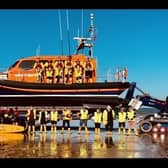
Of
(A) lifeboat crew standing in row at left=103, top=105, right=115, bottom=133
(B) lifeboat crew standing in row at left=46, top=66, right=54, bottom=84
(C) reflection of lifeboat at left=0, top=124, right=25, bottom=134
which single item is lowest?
(C) reflection of lifeboat at left=0, top=124, right=25, bottom=134

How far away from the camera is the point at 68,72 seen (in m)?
29.8

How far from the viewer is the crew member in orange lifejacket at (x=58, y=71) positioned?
29.3m

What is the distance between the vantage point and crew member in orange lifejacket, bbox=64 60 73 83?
96.9ft

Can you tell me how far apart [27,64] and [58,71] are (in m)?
2.71

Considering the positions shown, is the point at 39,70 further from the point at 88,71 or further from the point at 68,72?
the point at 88,71

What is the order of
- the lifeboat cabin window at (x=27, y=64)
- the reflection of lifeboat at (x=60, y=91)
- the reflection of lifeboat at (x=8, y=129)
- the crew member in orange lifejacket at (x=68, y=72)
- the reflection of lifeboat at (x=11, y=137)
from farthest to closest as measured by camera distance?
the lifeboat cabin window at (x=27, y=64)
the crew member in orange lifejacket at (x=68, y=72)
the reflection of lifeboat at (x=60, y=91)
the reflection of lifeboat at (x=8, y=129)
the reflection of lifeboat at (x=11, y=137)

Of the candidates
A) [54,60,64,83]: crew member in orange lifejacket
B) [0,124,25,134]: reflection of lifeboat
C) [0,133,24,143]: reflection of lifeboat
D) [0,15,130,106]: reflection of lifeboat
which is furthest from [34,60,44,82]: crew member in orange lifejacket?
[0,133,24,143]: reflection of lifeboat

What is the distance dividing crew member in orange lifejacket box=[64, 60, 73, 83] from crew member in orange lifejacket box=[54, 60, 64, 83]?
0.26 metres

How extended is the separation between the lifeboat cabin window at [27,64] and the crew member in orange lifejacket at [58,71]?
1959mm

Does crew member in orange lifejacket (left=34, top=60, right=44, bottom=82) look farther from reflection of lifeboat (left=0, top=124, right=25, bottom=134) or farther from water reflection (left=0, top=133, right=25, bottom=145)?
water reflection (left=0, top=133, right=25, bottom=145)

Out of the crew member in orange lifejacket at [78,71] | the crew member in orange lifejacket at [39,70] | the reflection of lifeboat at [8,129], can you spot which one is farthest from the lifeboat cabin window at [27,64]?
the reflection of lifeboat at [8,129]

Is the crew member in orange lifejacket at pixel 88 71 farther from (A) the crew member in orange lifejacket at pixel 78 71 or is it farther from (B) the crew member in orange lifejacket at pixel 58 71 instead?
(B) the crew member in orange lifejacket at pixel 58 71

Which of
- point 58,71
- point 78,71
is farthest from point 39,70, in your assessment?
point 78,71
